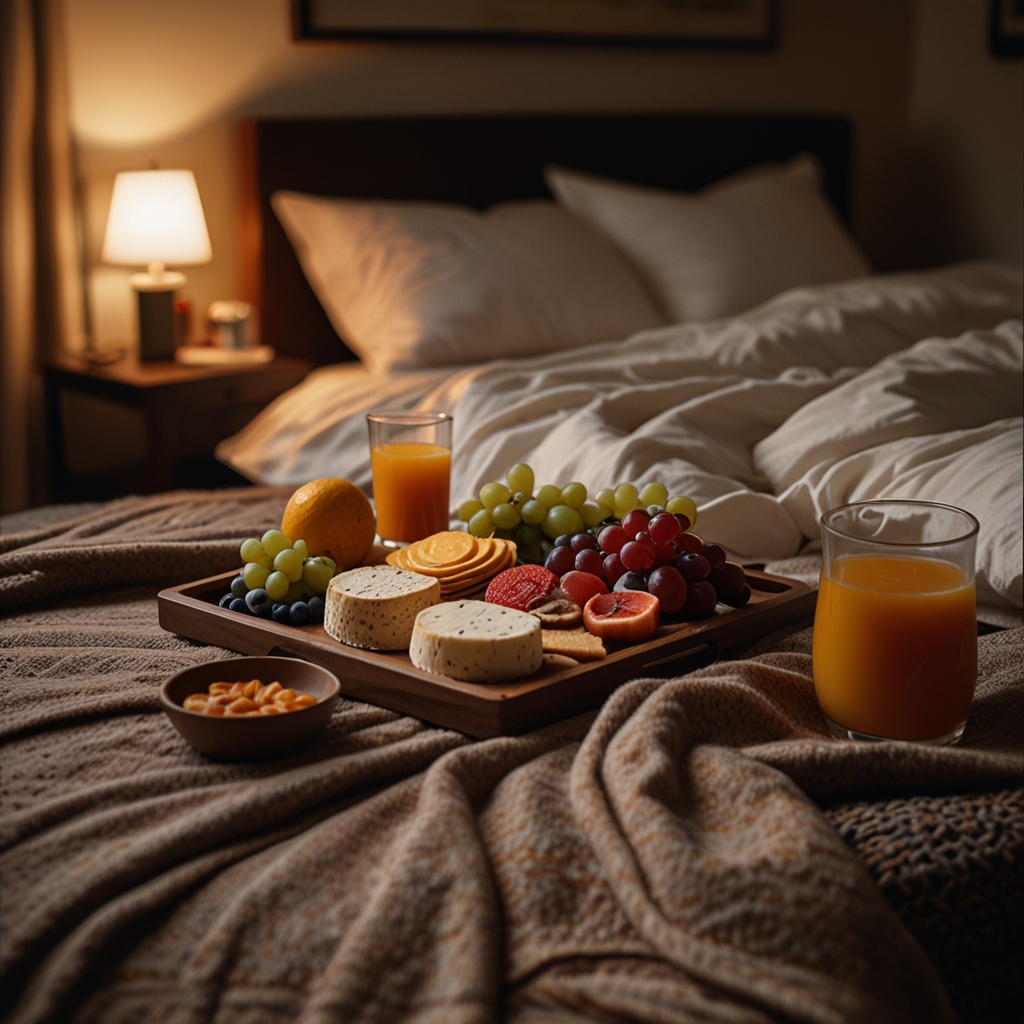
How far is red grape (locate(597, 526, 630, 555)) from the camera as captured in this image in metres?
1.17

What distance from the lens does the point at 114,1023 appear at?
67 cm

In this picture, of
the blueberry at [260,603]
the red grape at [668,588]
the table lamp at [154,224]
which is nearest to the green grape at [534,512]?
the red grape at [668,588]

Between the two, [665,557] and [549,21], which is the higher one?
[549,21]

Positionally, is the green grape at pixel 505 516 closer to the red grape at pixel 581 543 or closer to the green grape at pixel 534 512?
the green grape at pixel 534 512

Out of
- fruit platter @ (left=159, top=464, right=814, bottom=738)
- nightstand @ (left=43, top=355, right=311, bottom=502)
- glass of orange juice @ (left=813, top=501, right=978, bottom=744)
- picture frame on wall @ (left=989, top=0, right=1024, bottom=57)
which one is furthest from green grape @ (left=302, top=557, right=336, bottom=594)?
picture frame on wall @ (left=989, top=0, right=1024, bottom=57)

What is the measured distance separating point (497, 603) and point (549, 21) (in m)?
2.76

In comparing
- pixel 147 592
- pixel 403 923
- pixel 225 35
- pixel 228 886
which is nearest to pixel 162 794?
pixel 228 886

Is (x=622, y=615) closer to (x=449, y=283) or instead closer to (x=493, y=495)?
(x=493, y=495)

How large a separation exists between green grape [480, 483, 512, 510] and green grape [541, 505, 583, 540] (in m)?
0.06

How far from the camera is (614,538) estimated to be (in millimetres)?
1173

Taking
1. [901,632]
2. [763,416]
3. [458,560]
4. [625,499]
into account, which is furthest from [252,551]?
[763,416]

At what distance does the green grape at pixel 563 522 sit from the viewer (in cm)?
129

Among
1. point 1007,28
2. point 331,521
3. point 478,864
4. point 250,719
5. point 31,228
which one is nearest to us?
point 478,864

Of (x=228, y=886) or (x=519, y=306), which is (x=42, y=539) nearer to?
(x=228, y=886)
